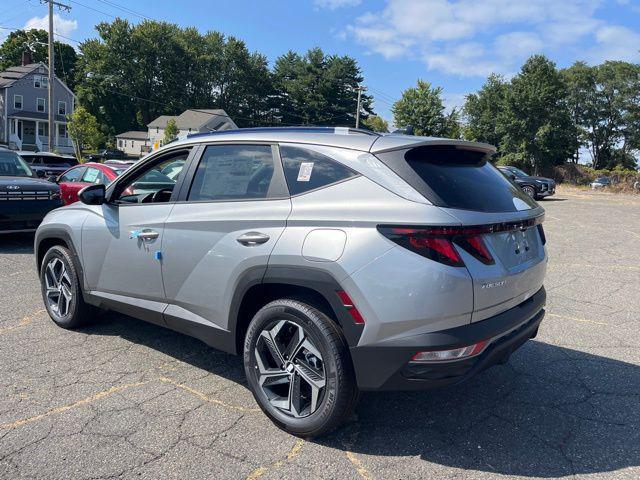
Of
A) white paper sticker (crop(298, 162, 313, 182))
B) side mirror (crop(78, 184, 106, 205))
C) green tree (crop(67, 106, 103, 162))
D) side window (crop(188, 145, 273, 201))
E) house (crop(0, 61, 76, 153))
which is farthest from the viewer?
house (crop(0, 61, 76, 153))

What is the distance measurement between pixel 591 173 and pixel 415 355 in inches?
1887

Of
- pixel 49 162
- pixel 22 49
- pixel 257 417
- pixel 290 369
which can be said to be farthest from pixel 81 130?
pixel 290 369

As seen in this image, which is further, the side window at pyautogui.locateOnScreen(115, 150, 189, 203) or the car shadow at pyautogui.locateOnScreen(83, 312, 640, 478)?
the side window at pyautogui.locateOnScreen(115, 150, 189, 203)

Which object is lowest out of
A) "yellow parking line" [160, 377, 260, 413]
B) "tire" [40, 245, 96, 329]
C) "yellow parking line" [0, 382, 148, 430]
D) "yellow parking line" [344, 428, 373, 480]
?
"yellow parking line" [0, 382, 148, 430]

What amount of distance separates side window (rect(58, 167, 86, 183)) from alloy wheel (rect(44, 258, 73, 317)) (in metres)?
6.62

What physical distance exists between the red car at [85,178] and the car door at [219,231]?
6.96m

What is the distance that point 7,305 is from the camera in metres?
5.23

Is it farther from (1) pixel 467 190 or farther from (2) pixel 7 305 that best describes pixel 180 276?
(2) pixel 7 305

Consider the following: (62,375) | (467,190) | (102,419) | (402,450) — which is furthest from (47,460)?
(467,190)

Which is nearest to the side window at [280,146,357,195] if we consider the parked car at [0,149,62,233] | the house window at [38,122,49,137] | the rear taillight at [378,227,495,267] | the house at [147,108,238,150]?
the rear taillight at [378,227,495,267]

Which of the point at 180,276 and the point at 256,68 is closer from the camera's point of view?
the point at 180,276

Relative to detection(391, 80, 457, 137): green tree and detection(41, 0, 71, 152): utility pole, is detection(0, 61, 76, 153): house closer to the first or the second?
detection(41, 0, 71, 152): utility pole

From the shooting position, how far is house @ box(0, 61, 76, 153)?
59344mm

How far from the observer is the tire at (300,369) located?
8.80 feet
